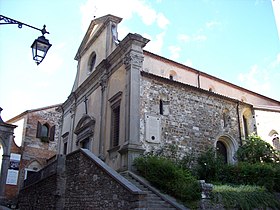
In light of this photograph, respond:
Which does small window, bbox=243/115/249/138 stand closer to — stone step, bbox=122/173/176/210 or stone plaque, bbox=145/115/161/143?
stone plaque, bbox=145/115/161/143

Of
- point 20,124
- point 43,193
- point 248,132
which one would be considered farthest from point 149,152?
point 20,124

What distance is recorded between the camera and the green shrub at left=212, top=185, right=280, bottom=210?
436 inches

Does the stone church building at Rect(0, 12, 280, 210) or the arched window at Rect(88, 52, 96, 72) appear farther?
the arched window at Rect(88, 52, 96, 72)

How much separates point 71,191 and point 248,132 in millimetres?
11420

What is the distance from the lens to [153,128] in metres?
14.5

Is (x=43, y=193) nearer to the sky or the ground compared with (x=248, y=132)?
nearer to the ground

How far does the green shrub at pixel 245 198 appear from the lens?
11062 mm

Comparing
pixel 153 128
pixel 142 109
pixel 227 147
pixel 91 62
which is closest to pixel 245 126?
pixel 227 147

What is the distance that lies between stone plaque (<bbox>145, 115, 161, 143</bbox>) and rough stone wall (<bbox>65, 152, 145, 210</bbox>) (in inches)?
142

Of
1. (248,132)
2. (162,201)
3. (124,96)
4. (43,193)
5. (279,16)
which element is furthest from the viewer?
(248,132)

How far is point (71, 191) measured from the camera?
11625mm

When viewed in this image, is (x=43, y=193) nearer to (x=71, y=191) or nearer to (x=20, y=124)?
(x=71, y=191)

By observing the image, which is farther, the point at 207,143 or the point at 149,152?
the point at 207,143

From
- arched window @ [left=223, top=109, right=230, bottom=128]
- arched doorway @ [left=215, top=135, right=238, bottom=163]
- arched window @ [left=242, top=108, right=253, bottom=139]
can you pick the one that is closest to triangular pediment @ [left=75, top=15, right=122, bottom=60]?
arched window @ [left=223, top=109, right=230, bottom=128]
